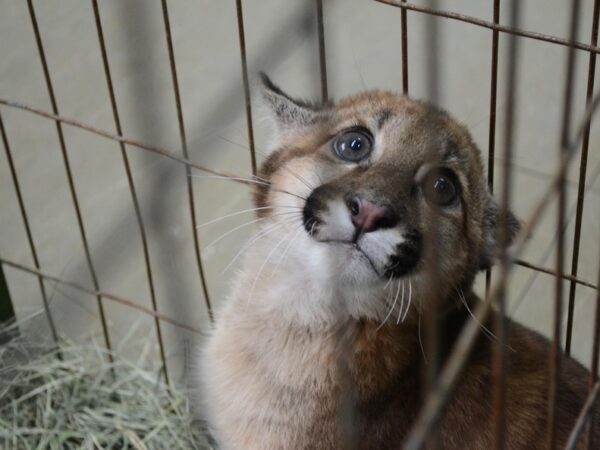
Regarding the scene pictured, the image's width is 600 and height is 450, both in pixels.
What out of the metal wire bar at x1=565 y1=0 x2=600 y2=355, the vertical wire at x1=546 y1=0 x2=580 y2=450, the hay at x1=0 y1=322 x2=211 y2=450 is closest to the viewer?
the vertical wire at x1=546 y1=0 x2=580 y2=450

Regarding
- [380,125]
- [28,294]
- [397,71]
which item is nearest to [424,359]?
[380,125]

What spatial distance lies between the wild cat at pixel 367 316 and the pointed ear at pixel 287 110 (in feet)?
0.16

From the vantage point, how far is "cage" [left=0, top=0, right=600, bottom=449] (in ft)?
10.8

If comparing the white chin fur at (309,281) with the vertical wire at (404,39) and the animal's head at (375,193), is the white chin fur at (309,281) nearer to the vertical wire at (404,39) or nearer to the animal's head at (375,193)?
the animal's head at (375,193)

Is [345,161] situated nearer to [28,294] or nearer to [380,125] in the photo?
[380,125]

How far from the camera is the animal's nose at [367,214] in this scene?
1897 millimetres

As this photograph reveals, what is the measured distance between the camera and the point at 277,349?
224 cm

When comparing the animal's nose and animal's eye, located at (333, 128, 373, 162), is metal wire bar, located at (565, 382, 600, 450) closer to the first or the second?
the animal's nose

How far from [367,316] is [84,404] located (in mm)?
1164

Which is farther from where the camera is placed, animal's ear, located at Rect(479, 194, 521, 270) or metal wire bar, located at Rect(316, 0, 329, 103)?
animal's ear, located at Rect(479, 194, 521, 270)

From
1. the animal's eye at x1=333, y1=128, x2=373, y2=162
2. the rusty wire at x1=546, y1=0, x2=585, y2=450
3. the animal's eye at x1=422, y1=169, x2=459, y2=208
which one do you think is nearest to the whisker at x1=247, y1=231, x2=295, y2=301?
the animal's eye at x1=333, y1=128, x2=373, y2=162

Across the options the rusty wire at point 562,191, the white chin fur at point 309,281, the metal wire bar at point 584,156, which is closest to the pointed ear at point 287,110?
the white chin fur at point 309,281

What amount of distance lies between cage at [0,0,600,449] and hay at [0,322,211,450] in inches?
3.8

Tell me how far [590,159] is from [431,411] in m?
3.20
